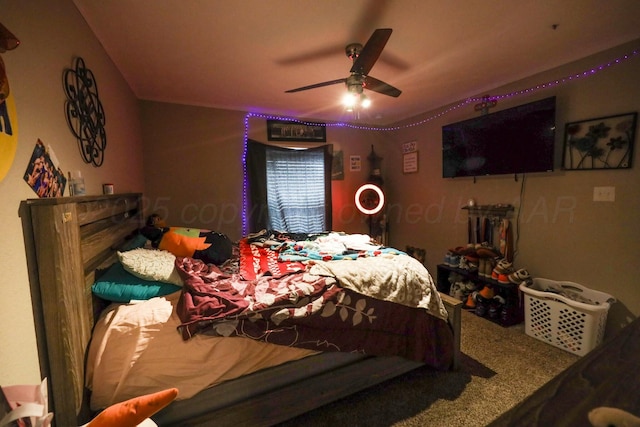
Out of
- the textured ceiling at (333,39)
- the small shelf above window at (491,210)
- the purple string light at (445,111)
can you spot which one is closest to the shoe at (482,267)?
the small shelf above window at (491,210)

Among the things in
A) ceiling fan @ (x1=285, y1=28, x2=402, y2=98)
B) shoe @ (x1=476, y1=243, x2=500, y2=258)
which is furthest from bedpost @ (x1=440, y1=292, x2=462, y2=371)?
ceiling fan @ (x1=285, y1=28, x2=402, y2=98)

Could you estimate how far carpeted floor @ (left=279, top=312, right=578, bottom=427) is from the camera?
1539 mm

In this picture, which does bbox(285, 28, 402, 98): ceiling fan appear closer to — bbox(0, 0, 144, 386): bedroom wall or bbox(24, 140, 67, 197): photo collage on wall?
bbox(0, 0, 144, 386): bedroom wall

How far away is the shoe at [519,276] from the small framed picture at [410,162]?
1872 mm

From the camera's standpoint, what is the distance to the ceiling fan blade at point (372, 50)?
5.14 ft

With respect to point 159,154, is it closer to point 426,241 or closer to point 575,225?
point 426,241

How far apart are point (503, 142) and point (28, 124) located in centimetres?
346

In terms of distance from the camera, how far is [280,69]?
2.43 m

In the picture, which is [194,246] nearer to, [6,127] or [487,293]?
[6,127]

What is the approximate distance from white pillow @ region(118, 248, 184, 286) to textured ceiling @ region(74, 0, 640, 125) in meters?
1.47

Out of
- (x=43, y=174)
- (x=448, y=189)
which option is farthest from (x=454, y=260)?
(x=43, y=174)

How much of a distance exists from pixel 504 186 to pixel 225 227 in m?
3.29

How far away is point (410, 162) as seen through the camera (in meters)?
4.04

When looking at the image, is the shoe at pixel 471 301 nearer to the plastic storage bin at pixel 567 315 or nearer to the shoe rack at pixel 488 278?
the shoe rack at pixel 488 278
